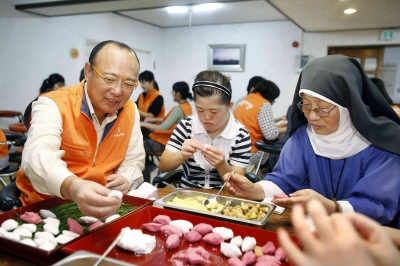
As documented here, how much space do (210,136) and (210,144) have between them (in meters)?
0.06

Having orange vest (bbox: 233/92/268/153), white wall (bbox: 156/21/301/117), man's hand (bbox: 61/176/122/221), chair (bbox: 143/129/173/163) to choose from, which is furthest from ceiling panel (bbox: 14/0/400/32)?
man's hand (bbox: 61/176/122/221)

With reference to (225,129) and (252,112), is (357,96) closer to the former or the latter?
(225,129)

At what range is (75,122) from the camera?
164cm

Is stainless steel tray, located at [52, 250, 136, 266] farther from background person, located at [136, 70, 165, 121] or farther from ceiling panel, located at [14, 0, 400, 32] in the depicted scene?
background person, located at [136, 70, 165, 121]

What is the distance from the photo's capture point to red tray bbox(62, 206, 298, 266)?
1084 mm

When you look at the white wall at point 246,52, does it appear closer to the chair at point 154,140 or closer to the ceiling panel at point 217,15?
the ceiling panel at point 217,15

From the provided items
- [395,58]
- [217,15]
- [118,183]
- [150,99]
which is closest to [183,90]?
[150,99]

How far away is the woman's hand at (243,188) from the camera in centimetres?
167

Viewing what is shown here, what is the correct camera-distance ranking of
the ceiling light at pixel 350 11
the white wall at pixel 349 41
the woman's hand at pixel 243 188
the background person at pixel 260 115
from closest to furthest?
the woman's hand at pixel 243 188 < the background person at pixel 260 115 < the ceiling light at pixel 350 11 < the white wall at pixel 349 41

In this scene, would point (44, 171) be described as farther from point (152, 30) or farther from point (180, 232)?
point (152, 30)

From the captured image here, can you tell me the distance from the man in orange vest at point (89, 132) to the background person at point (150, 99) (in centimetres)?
402

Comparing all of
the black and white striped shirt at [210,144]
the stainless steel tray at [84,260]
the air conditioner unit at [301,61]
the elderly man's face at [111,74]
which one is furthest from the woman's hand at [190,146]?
the air conditioner unit at [301,61]

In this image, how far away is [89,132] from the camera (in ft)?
5.54

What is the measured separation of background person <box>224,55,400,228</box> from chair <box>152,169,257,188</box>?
491mm
